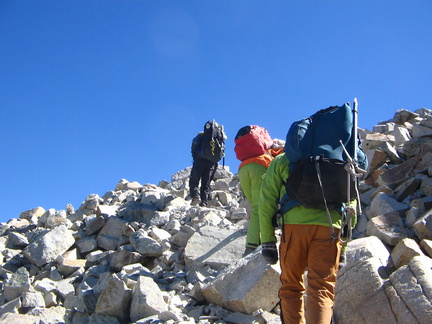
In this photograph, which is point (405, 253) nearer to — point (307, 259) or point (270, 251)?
point (307, 259)

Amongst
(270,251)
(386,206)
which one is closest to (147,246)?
(386,206)

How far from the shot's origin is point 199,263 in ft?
27.3

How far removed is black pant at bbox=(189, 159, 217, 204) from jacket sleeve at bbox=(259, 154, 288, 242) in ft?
27.4

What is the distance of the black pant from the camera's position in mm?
12914

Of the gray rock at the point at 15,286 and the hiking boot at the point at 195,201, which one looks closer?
the gray rock at the point at 15,286

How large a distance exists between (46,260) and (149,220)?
8.51ft

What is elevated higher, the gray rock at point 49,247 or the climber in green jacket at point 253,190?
the gray rock at point 49,247

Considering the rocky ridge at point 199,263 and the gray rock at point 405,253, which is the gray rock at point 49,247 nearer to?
the rocky ridge at point 199,263

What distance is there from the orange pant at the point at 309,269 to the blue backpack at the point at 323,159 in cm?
26

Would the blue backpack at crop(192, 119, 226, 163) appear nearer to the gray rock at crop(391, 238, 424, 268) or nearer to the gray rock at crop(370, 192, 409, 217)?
the gray rock at crop(370, 192, 409, 217)

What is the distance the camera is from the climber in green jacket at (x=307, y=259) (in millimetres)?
3994

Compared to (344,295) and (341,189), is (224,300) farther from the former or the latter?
(341,189)

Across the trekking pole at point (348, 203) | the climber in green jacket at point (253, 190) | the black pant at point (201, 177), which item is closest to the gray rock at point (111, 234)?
the black pant at point (201, 177)

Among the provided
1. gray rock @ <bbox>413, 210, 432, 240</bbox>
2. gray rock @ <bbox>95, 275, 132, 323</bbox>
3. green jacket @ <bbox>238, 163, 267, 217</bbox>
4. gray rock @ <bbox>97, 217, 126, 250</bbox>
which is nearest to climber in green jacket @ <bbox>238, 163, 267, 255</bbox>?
green jacket @ <bbox>238, 163, 267, 217</bbox>
